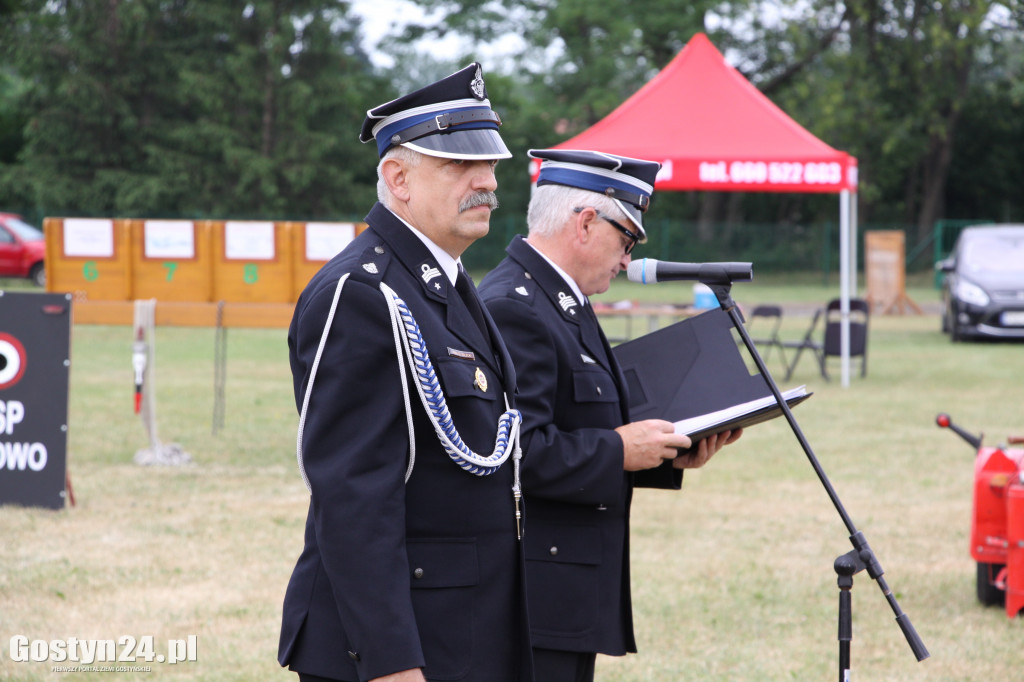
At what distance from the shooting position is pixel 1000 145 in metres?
39.2

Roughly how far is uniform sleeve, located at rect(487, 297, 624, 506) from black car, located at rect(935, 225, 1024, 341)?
1608 cm

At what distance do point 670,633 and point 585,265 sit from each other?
8.43 feet

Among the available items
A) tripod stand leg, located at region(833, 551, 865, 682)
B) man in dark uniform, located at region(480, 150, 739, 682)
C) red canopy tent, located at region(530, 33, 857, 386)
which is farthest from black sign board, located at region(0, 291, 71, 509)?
red canopy tent, located at region(530, 33, 857, 386)

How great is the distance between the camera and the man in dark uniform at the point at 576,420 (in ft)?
9.20

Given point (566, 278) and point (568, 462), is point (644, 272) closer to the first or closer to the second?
point (566, 278)

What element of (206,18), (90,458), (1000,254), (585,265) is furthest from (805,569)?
(206,18)

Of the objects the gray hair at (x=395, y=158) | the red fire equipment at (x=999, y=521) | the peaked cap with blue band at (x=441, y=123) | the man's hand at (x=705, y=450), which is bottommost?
the red fire equipment at (x=999, y=521)

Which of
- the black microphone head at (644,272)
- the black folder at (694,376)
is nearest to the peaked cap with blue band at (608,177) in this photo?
the black microphone head at (644,272)

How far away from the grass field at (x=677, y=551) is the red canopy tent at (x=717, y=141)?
108 inches

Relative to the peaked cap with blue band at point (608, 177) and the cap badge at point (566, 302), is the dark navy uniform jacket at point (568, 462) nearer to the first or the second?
the cap badge at point (566, 302)

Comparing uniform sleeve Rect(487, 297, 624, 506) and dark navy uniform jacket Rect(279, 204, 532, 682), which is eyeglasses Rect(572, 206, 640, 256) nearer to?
uniform sleeve Rect(487, 297, 624, 506)

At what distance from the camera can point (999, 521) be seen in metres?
5.16

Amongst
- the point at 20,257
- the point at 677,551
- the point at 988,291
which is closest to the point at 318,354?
the point at 677,551

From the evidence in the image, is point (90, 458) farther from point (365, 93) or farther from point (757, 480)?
point (365, 93)
